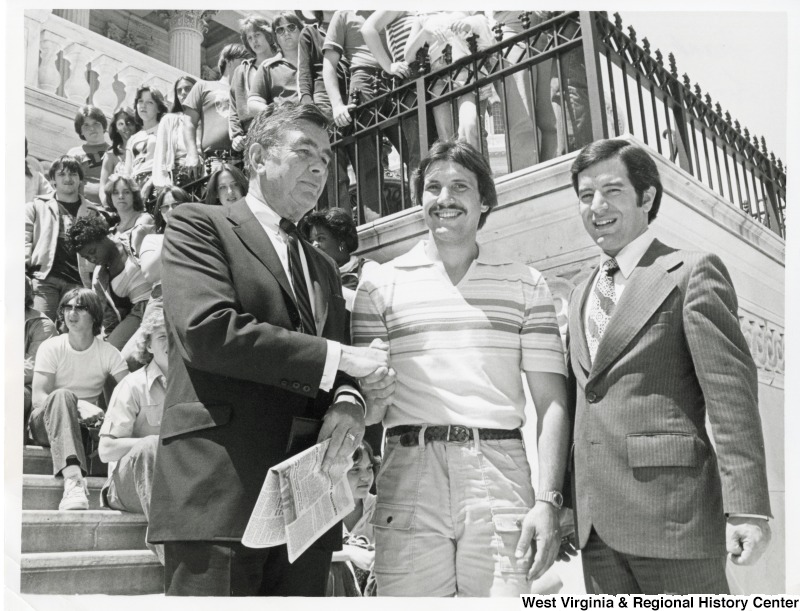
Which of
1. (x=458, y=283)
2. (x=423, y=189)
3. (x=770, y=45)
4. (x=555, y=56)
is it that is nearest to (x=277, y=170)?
(x=423, y=189)

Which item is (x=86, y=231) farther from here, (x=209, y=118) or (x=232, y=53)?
(x=232, y=53)

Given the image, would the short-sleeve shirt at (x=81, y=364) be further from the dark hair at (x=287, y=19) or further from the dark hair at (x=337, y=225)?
the dark hair at (x=287, y=19)

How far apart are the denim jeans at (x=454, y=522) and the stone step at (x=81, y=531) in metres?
1.40

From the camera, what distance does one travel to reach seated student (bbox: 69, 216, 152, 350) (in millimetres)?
3229

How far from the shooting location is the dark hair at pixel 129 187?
337cm

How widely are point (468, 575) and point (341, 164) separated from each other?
186 cm

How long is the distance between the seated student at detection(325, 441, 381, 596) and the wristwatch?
711mm

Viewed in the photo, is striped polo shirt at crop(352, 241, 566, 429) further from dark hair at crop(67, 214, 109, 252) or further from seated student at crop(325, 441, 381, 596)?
dark hair at crop(67, 214, 109, 252)

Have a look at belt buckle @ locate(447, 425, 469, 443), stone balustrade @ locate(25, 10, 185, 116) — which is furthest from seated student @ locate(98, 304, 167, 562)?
belt buckle @ locate(447, 425, 469, 443)

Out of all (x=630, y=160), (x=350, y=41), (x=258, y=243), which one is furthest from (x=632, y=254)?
(x=350, y=41)

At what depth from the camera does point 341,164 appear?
3.17 metres

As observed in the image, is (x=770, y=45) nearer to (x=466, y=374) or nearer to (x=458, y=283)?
(x=458, y=283)

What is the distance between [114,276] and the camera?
3338 mm

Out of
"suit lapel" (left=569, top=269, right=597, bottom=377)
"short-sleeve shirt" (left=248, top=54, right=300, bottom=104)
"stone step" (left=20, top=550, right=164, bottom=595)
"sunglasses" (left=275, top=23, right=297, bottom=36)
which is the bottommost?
"stone step" (left=20, top=550, right=164, bottom=595)
